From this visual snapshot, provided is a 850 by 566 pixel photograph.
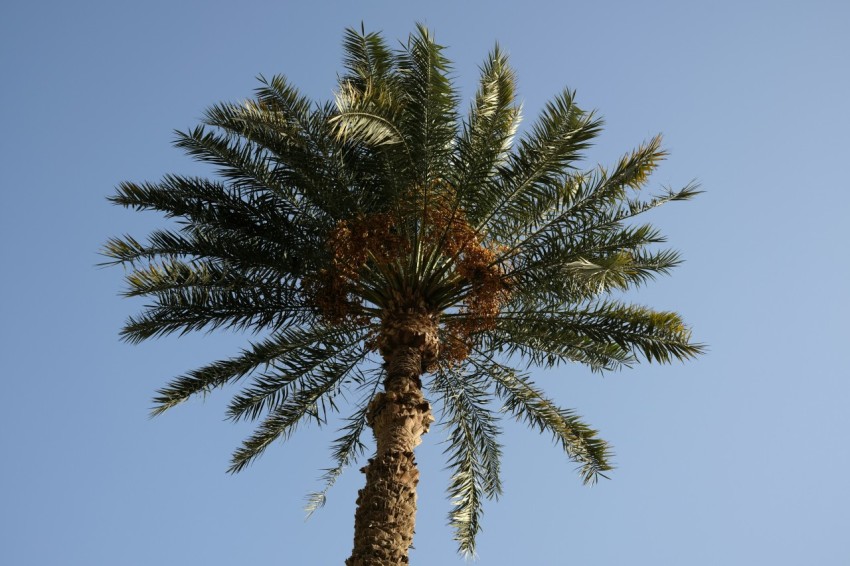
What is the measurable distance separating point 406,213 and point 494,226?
4.02 feet

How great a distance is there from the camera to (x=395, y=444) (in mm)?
10438

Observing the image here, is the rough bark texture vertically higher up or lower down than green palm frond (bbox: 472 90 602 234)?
lower down

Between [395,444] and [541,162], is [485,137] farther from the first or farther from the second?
[395,444]

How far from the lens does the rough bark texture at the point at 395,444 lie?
9655 millimetres

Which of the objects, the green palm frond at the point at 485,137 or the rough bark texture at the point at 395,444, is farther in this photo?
the green palm frond at the point at 485,137

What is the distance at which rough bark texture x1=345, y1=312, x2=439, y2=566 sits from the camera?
9.66 meters

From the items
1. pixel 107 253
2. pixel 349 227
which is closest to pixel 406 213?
pixel 349 227

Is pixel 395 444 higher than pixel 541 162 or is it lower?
lower

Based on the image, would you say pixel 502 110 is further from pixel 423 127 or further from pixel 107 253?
pixel 107 253

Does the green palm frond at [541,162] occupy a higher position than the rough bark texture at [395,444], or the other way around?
the green palm frond at [541,162]

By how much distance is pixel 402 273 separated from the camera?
12.0 meters

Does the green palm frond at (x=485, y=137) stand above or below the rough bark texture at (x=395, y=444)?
above

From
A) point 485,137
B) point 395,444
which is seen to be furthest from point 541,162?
point 395,444

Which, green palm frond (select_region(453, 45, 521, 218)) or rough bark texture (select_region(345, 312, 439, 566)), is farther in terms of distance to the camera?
green palm frond (select_region(453, 45, 521, 218))
